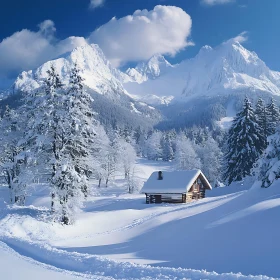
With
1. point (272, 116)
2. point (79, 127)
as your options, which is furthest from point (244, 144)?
point (79, 127)

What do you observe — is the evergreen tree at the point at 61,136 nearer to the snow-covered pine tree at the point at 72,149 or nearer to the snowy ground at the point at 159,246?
the snow-covered pine tree at the point at 72,149

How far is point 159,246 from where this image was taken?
18.3 meters

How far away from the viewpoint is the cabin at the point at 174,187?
42.6 m

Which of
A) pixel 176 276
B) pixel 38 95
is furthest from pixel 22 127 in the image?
pixel 176 276

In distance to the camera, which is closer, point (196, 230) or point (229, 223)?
point (229, 223)

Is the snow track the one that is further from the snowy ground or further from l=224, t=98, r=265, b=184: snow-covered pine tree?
l=224, t=98, r=265, b=184: snow-covered pine tree

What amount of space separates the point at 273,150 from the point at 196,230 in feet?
31.7

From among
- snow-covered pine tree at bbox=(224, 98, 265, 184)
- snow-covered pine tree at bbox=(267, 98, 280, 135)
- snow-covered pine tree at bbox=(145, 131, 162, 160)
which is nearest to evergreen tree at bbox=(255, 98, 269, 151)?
snow-covered pine tree at bbox=(267, 98, 280, 135)

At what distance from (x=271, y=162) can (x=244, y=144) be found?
865 inches

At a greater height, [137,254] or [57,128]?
[57,128]

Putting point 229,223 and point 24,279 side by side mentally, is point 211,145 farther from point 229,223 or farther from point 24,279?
point 24,279

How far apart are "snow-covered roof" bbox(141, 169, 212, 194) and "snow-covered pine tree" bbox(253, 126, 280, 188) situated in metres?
18.2

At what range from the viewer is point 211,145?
297 feet

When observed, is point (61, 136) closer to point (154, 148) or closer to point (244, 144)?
Answer: point (244, 144)
